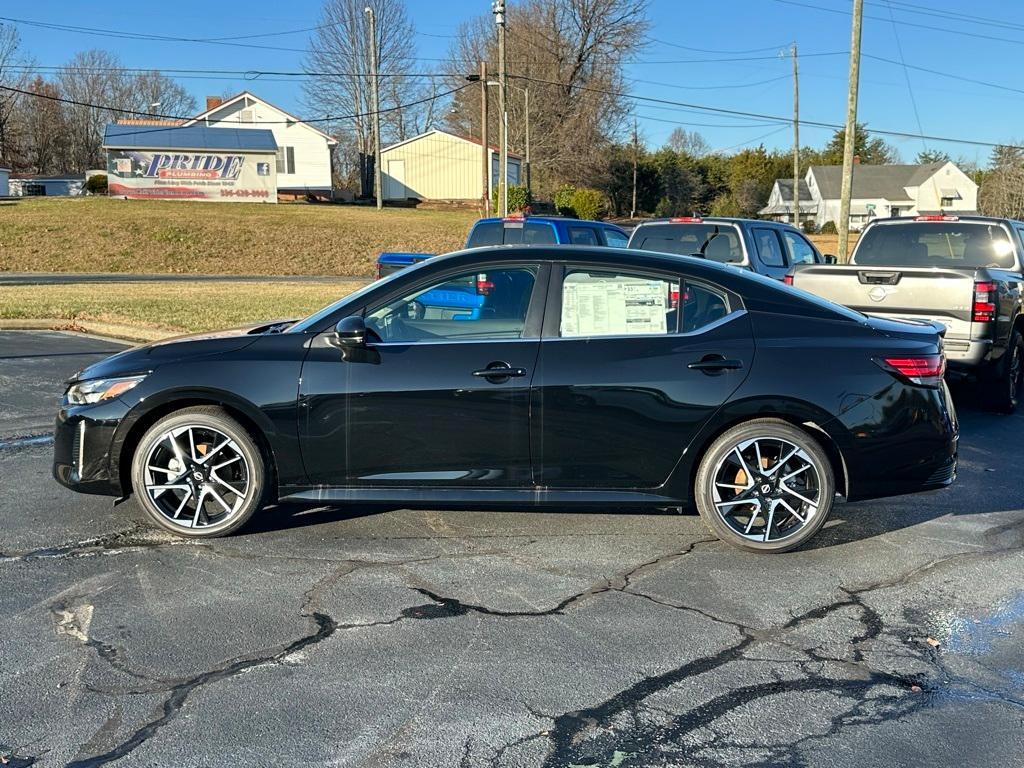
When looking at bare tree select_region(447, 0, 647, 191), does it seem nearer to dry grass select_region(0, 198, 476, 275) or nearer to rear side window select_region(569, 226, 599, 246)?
dry grass select_region(0, 198, 476, 275)

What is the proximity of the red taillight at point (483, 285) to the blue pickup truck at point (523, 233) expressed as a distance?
7.53 metres

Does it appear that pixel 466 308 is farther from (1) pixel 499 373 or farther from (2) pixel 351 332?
(2) pixel 351 332

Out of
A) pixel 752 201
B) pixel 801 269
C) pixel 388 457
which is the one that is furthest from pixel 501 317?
pixel 752 201

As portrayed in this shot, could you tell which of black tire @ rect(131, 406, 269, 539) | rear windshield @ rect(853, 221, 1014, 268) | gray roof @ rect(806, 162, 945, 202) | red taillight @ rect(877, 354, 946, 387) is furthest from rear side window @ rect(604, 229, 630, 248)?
gray roof @ rect(806, 162, 945, 202)

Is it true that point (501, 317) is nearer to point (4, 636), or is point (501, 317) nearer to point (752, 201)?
point (4, 636)

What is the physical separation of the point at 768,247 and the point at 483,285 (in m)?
8.11

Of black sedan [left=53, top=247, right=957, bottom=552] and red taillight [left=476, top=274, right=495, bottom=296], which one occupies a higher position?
red taillight [left=476, top=274, right=495, bottom=296]

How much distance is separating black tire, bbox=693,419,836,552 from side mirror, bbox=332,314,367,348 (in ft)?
6.33

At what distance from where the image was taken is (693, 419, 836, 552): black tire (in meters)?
4.88

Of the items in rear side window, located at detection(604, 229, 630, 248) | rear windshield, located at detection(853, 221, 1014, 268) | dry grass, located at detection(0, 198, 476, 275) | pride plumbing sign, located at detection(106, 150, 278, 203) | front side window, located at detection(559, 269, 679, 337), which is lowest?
front side window, located at detection(559, 269, 679, 337)

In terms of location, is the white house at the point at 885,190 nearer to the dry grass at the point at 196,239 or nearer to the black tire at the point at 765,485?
the dry grass at the point at 196,239

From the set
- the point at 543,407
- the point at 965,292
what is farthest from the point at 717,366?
the point at 965,292

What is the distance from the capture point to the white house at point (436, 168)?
59125 millimetres

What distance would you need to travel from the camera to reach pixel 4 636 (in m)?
3.79
